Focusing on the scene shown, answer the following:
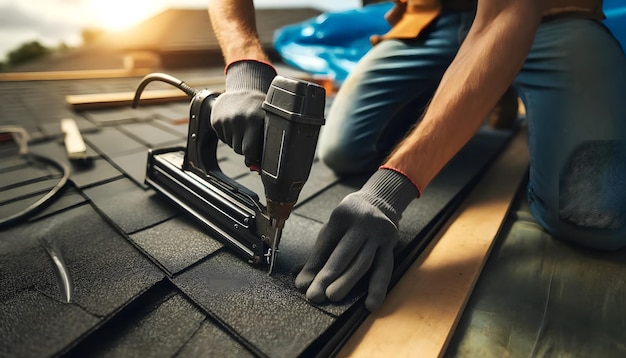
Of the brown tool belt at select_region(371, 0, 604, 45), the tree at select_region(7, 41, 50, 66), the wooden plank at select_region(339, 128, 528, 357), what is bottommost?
the tree at select_region(7, 41, 50, 66)

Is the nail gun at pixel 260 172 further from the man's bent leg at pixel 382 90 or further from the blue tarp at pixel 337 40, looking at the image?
the blue tarp at pixel 337 40

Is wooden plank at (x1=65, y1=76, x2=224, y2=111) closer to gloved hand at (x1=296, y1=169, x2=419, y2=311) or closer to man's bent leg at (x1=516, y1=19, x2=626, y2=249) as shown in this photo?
gloved hand at (x1=296, y1=169, x2=419, y2=311)

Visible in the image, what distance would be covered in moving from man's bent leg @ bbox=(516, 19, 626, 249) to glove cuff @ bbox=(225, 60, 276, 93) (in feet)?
3.10

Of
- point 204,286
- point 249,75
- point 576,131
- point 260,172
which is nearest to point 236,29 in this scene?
point 249,75

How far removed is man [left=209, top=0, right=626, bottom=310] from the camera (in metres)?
0.81

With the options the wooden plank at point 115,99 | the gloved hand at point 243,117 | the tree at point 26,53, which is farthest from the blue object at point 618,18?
the tree at point 26,53

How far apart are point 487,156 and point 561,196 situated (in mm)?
640

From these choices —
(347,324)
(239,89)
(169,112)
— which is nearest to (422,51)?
(239,89)

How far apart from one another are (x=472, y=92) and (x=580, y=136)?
443 millimetres

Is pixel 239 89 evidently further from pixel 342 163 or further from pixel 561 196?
pixel 561 196

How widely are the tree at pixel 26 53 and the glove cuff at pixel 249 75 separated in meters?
4.97

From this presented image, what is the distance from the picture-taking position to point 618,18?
1.77 meters

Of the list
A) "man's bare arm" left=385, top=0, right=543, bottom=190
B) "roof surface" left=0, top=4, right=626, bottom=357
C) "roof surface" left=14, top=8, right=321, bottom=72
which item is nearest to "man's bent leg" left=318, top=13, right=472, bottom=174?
"roof surface" left=0, top=4, right=626, bottom=357

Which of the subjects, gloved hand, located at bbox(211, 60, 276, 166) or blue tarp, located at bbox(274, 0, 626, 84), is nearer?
gloved hand, located at bbox(211, 60, 276, 166)
